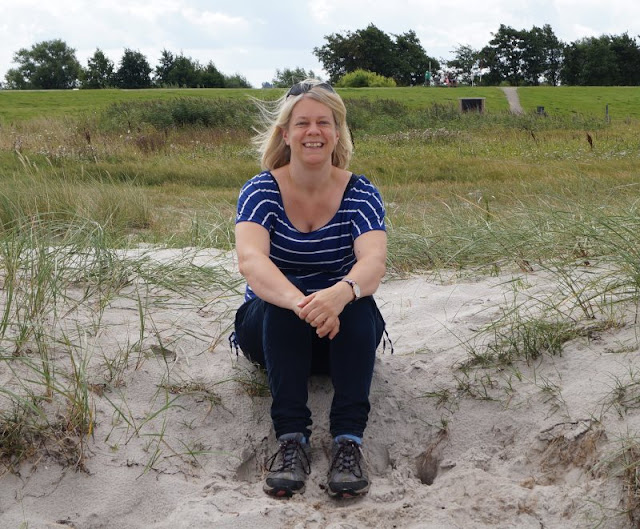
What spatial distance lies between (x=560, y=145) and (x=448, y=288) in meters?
13.3

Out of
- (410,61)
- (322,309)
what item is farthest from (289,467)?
(410,61)

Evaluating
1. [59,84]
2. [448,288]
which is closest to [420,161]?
[448,288]

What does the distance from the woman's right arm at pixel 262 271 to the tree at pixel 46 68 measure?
212ft

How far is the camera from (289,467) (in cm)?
248

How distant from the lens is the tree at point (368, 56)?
54.4 meters

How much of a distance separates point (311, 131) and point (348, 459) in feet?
3.70

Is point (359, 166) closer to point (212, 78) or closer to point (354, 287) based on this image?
point (354, 287)

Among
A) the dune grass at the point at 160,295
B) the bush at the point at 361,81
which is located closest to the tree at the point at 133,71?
the bush at the point at 361,81

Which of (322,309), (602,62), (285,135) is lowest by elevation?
(322,309)

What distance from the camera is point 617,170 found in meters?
12.3

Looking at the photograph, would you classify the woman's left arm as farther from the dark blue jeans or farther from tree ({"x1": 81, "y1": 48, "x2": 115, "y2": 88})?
tree ({"x1": 81, "y1": 48, "x2": 115, "y2": 88})

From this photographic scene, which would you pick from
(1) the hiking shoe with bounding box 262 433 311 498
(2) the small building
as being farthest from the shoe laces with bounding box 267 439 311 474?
(2) the small building

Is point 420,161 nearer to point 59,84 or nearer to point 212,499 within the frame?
point 212,499

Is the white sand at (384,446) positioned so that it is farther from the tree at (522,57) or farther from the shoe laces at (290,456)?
the tree at (522,57)
